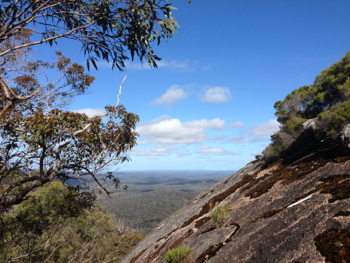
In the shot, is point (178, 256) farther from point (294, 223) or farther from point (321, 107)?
point (321, 107)

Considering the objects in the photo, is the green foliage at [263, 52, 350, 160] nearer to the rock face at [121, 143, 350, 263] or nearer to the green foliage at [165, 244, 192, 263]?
the rock face at [121, 143, 350, 263]

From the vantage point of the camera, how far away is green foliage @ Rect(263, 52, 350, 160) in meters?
12.7

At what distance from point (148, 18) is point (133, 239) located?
55817 millimetres

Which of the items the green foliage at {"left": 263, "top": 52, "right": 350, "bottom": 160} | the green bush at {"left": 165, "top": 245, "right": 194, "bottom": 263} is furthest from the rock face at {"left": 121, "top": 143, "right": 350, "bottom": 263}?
the green foliage at {"left": 263, "top": 52, "right": 350, "bottom": 160}

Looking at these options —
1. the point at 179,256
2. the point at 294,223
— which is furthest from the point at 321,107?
the point at 179,256

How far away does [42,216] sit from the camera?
1656 cm

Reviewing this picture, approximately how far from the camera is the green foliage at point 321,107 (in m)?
12.7

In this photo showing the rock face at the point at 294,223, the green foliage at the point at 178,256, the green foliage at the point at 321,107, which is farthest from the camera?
the green foliage at the point at 321,107

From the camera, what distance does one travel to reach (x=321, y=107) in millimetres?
19984

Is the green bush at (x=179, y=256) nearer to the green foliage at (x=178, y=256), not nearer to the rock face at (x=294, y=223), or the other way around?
the green foliage at (x=178, y=256)

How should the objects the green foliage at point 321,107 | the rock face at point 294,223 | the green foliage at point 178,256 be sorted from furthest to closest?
the green foliage at point 321,107 → the green foliage at point 178,256 → the rock face at point 294,223

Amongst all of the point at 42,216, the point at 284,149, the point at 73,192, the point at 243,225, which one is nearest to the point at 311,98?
the point at 284,149

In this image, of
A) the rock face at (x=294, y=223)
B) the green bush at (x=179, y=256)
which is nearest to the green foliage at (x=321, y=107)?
the rock face at (x=294, y=223)

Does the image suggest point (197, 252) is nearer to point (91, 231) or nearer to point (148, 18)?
point (148, 18)
